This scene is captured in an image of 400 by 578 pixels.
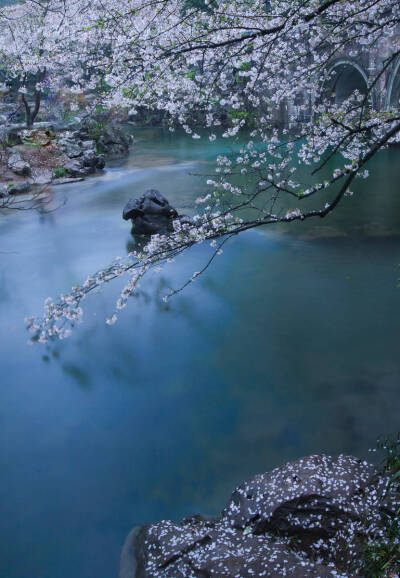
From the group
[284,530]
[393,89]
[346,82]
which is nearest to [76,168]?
[393,89]

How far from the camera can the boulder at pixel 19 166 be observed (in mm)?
14836

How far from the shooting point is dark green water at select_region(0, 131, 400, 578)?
4.15m

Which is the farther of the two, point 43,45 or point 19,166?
point 19,166

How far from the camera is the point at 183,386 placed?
5.67 m

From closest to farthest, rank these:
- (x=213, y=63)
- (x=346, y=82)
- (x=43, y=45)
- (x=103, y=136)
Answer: (x=213, y=63)
(x=43, y=45)
(x=103, y=136)
(x=346, y=82)

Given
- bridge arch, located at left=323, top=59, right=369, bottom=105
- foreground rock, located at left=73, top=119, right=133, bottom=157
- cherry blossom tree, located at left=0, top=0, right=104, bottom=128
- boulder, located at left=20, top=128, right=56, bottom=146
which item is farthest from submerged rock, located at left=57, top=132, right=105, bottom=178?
bridge arch, located at left=323, top=59, right=369, bottom=105

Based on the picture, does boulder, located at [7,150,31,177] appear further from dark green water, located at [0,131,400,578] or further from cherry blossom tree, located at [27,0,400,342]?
cherry blossom tree, located at [27,0,400,342]

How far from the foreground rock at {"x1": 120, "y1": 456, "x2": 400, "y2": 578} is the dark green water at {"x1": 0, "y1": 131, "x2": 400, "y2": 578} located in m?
0.74

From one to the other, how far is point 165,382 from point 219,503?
6.40ft

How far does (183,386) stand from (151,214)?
5.88 m

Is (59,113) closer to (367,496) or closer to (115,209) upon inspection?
(115,209)

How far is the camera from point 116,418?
17.1 ft

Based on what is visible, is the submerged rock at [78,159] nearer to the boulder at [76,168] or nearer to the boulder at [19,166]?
the boulder at [76,168]

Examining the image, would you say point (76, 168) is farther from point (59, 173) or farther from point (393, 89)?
point (393, 89)
